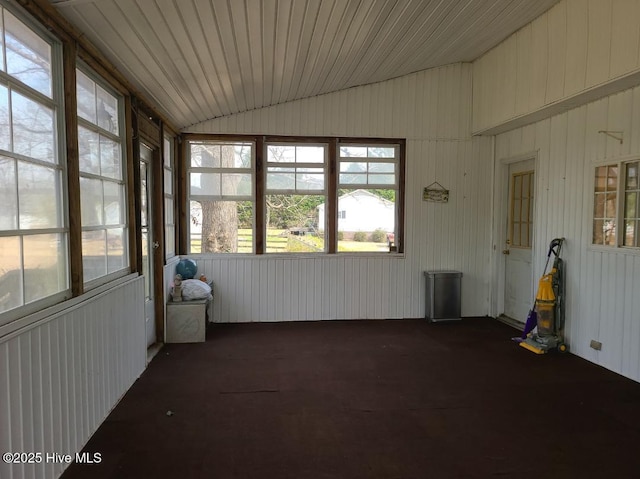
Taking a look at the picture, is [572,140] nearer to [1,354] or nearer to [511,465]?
[511,465]

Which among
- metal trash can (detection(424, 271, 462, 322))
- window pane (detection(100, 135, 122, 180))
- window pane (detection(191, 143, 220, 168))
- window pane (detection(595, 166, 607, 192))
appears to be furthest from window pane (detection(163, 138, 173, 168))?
window pane (detection(595, 166, 607, 192))

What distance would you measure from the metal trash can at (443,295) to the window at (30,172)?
4540mm

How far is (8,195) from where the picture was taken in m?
1.97

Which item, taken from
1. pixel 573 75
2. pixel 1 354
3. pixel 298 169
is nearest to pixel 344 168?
pixel 298 169

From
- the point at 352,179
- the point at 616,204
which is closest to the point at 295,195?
the point at 352,179

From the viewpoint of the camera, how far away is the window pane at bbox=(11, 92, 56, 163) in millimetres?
2049

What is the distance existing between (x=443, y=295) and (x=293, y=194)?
2.54m

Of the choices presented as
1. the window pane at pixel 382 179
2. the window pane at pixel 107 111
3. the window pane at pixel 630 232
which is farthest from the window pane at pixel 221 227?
the window pane at pixel 630 232

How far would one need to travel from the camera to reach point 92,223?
9.62ft

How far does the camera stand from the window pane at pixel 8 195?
6.32ft

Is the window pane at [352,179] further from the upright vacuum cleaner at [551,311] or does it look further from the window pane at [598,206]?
the window pane at [598,206]

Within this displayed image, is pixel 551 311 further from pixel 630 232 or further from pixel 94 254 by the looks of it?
pixel 94 254

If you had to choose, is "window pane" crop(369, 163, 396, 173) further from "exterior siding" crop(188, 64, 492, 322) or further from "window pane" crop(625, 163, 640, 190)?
"window pane" crop(625, 163, 640, 190)

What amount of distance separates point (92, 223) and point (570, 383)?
13.7 ft
